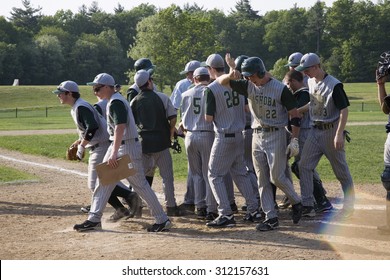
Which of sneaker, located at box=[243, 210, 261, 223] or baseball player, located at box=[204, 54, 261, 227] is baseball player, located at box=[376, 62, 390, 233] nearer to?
sneaker, located at box=[243, 210, 261, 223]

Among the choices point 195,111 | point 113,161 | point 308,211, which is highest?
point 195,111

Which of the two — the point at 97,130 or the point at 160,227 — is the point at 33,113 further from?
the point at 160,227

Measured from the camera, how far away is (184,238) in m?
7.99

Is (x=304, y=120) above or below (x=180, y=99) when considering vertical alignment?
below

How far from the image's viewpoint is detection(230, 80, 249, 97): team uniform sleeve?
26.5 feet

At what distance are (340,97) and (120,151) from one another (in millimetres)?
2756

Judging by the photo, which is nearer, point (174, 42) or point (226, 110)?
point (226, 110)

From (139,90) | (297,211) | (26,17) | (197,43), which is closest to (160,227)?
(297,211)

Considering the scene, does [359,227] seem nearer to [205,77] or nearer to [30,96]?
[205,77]

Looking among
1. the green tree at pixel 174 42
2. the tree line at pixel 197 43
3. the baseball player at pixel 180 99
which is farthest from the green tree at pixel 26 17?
the baseball player at pixel 180 99

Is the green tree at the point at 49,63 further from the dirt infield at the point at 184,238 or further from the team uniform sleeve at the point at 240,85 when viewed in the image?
the team uniform sleeve at the point at 240,85

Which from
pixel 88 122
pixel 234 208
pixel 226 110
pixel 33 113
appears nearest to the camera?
pixel 226 110

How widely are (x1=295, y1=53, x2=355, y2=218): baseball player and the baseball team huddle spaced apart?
1 cm

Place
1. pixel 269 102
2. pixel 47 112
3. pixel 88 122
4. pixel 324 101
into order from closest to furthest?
pixel 269 102, pixel 88 122, pixel 324 101, pixel 47 112
